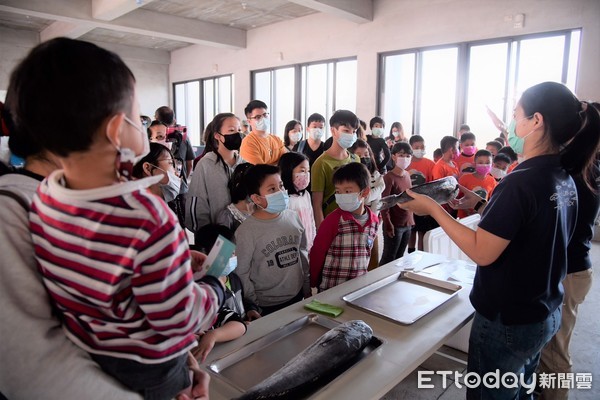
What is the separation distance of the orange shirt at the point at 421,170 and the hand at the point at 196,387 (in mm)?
3779

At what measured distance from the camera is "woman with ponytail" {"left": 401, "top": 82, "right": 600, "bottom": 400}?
1.26 m

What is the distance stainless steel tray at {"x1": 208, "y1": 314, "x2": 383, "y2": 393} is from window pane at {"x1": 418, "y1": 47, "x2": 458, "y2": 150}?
6427 mm

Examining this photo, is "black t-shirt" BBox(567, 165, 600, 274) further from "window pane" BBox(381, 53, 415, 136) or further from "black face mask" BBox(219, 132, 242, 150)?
"window pane" BBox(381, 53, 415, 136)

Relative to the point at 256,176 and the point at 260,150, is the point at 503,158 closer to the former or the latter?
the point at 260,150

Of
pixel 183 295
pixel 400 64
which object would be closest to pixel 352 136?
pixel 183 295

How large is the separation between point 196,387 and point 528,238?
1.07m

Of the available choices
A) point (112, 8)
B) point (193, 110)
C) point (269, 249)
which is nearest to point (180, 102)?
point (193, 110)

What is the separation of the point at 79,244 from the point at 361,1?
7.85 m

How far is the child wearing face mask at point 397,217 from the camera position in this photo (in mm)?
3614

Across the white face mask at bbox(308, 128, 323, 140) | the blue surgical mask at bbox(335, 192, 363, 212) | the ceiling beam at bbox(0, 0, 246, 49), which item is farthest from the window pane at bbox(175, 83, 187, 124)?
the blue surgical mask at bbox(335, 192, 363, 212)

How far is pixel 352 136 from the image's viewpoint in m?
3.04

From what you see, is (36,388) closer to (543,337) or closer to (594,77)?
(543,337)

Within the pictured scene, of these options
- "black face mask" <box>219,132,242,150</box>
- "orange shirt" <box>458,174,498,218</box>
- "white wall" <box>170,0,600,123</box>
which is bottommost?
"orange shirt" <box>458,174,498,218</box>

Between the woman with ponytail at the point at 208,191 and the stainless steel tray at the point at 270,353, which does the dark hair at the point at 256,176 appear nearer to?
the woman with ponytail at the point at 208,191
